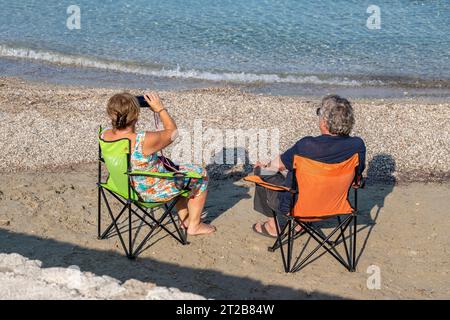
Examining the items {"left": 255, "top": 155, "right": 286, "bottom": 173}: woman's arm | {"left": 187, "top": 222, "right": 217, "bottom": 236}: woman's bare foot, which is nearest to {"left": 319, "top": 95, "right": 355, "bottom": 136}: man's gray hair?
{"left": 255, "top": 155, "right": 286, "bottom": 173}: woman's arm

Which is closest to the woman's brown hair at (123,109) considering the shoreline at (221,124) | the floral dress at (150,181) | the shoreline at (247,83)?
the floral dress at (150,181)

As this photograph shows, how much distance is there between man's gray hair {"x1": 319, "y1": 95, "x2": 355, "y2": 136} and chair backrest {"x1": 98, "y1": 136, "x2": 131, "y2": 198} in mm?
1423

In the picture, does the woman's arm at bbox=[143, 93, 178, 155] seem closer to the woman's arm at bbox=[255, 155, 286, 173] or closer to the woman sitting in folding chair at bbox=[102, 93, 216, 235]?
the woman sitting in folding chair at bbox=[102, 93, 216, 235]

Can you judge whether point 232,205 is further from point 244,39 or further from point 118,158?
point 244,39

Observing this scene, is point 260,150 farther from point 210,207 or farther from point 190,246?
point 190,246

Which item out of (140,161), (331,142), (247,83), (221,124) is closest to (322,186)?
(331,142)

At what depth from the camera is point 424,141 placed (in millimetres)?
8539

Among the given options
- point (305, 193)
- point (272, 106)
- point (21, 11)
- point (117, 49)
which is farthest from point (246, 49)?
point (305, 193)

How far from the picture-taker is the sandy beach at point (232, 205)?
5090 mm

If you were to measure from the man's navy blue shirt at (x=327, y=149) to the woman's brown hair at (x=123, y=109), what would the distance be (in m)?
1.11

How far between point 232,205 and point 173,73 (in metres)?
7.33

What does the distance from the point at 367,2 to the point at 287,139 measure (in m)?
12.2

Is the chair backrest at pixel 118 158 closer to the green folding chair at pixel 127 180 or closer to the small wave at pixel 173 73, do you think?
the green folding chair at pixel 127 180
